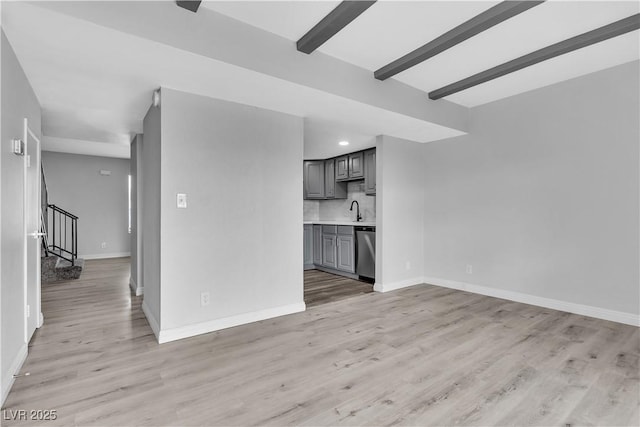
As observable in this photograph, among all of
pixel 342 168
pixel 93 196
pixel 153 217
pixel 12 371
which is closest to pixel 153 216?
pixel 153 217

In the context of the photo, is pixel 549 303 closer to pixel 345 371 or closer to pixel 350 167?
pixel 345 371

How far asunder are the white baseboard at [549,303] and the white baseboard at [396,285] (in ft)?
0.82

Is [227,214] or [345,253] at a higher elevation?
[227,214]

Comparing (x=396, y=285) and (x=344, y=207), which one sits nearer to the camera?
(x=396, y=285)

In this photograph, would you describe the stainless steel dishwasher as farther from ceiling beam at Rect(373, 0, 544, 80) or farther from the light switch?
the light switch

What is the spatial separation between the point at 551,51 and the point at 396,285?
126 inches

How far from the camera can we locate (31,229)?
2.63m

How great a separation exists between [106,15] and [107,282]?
4445mm

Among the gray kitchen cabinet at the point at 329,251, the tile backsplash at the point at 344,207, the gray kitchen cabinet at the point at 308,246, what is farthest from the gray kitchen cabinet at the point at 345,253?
the tile backsplash at the point at 344,207

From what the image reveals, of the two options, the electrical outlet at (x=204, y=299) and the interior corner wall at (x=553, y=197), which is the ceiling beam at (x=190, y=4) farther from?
the interior corner wall at (x=553, y=197)

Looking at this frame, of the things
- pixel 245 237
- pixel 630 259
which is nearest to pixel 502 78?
pixel 630 259

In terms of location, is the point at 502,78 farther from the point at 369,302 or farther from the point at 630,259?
the point at 369,302

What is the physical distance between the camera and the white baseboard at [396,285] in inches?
→ 174

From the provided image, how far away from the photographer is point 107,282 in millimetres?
4996
